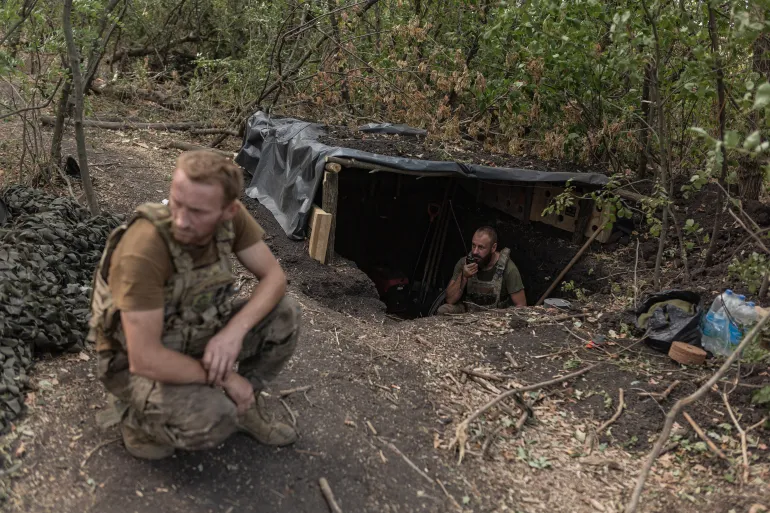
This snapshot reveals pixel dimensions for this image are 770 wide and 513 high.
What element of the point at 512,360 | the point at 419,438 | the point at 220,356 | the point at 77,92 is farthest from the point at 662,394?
the point at 77,92

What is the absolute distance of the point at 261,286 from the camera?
3.00 m

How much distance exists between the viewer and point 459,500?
326cm

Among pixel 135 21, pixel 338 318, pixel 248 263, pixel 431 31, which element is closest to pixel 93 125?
pixel 135 21

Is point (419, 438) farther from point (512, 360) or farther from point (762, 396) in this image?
A: point (762, 396)

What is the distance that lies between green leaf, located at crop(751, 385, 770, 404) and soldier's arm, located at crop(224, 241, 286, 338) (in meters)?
2.80

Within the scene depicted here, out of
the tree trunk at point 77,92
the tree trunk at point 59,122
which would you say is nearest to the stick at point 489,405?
the tree trunk at point 77,92

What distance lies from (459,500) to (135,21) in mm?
12783

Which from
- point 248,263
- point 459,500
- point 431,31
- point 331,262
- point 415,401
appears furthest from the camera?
point 431,31

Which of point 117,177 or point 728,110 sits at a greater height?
point 728,110

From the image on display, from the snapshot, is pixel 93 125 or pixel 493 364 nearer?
pixel 493 364

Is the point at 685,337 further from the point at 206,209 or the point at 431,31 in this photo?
the point at 431,31

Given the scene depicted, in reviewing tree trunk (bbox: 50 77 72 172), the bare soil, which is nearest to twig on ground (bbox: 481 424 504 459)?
the bare soil

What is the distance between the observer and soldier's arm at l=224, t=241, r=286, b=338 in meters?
2.93

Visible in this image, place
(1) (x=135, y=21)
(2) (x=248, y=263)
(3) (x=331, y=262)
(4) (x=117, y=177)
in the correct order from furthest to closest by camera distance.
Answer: (1) (x=135, y=21) < (4) (x=117, y=177) < (3) (x=331, y=262) < (2) (x=248, y=263)
